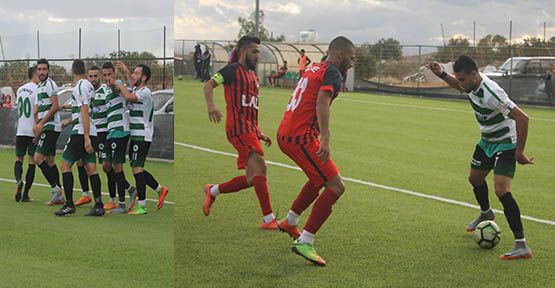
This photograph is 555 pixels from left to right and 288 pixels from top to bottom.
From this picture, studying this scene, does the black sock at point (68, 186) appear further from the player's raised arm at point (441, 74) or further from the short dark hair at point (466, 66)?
the short dark hair at point (466, 66)

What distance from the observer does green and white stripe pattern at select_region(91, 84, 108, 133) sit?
361 inches

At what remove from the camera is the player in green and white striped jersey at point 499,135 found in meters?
6.25

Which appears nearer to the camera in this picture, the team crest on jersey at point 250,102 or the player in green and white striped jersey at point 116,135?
the team crest on jersey at point 250,102

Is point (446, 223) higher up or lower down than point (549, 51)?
lower down

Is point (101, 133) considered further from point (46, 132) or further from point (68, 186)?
point (46, 132)

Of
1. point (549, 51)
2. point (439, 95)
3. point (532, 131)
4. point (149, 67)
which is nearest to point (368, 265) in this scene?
point (149, 67)

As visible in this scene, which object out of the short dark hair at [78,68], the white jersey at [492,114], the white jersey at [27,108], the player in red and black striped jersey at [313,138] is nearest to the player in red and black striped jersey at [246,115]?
the player in red and black striped jersey at [313,138]

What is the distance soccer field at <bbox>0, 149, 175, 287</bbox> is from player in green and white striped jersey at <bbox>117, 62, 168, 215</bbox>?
99 millimetres

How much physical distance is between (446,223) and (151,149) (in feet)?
9.75

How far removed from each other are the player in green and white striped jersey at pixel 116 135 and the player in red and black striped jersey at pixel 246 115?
1.95 meters

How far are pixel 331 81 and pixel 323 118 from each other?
0.28 metres

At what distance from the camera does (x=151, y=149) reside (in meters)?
8.38

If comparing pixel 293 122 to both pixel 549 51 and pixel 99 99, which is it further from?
pixel 549 51

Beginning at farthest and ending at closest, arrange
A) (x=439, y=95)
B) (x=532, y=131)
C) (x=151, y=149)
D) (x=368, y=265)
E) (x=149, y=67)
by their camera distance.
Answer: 1. (x=439, y=95)
2. (x=532, y=131)
3. (x=151, y=149)
4. (x=149, y=67)
5. (x=368, y=265)
